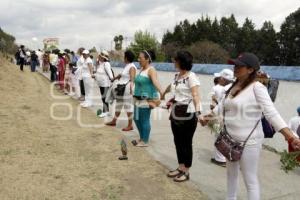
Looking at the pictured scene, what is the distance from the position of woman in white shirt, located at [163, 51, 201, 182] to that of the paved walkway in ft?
1.39

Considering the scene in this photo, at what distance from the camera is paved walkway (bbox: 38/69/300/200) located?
530cm

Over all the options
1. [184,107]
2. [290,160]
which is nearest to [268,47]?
[184,107]

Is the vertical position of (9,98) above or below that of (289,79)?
below

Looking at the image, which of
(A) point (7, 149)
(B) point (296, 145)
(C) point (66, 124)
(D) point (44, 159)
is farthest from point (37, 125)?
(B) point (296, 145)

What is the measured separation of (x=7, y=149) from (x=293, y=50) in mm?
37985

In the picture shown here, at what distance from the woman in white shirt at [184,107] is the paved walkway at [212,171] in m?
0.42

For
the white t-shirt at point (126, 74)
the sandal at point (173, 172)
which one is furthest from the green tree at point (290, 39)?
the sandal at point (173, 172)

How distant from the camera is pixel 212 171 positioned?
20.2ft

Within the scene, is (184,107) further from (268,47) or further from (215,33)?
(215,33)

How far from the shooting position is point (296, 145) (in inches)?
140

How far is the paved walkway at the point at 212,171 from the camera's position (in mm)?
5297

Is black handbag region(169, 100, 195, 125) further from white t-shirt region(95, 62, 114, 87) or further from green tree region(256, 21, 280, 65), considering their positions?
green tree region(256, 21, 280, 65)

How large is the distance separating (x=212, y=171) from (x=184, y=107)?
129cm

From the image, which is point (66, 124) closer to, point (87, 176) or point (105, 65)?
point (105, 65)
